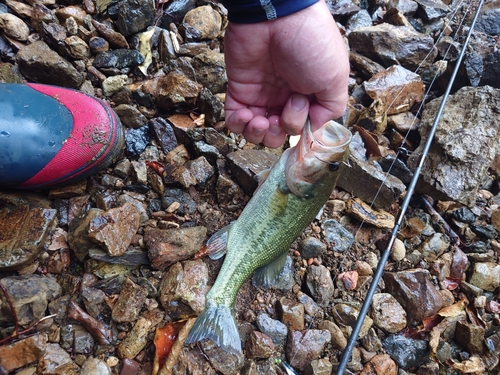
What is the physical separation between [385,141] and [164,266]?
2791 millimetres

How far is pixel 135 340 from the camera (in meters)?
2.51

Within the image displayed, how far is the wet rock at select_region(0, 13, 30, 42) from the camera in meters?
3.42

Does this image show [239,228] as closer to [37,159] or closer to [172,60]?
[37,159]

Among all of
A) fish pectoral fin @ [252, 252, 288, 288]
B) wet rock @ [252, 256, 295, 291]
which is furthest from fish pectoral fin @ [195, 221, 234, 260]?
wet rock @ [252, 256, 295, 291]

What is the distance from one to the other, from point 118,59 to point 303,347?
296 centimetres

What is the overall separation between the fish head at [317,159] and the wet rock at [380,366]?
146 centimetres

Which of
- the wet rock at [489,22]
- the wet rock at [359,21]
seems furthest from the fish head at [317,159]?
the wet rock at [489,22]

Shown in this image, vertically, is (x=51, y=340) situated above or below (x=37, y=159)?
below

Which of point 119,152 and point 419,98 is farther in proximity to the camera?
point 419,98

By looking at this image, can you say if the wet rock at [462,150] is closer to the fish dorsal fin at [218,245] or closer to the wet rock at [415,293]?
the wet rock at [415,293]

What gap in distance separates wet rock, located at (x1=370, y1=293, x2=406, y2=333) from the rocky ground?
0.4 inches

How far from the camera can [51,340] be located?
7.91ft

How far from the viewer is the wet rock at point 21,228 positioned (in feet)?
8.22

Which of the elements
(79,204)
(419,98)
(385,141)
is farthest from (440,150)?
(79,204)
